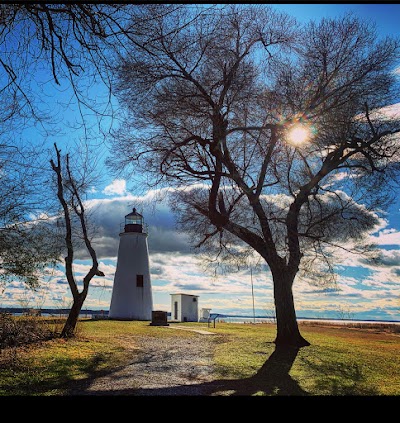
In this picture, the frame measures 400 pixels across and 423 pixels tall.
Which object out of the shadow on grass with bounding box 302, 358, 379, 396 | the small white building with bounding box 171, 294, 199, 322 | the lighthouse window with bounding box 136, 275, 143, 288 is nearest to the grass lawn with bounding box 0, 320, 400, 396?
the shadow on grass with bounding box 302, 358, 379, 396

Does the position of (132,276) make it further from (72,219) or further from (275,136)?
(275,136)

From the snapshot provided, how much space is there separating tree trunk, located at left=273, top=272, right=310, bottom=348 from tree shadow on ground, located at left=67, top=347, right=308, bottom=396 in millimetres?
406

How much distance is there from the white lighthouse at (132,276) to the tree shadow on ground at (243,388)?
106 centimetres

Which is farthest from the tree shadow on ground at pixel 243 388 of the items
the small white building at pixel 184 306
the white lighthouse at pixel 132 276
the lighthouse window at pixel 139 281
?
the lighthouse window at pixel 139 281

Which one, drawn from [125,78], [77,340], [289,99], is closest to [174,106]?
[125,78]

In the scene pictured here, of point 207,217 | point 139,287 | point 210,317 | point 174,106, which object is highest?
point 174,106

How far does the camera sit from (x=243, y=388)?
260cm

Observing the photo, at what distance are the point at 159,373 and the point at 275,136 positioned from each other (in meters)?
2.24

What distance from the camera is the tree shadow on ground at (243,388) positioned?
2.47m

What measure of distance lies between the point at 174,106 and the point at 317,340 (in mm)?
2494

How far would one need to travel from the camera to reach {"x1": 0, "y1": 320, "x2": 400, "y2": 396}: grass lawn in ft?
8.46

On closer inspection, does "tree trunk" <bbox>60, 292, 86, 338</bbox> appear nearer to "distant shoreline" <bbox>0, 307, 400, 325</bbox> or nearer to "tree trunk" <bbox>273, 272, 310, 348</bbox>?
"distant shoreline" <bbox>0, 307, 400, 325</bbox>

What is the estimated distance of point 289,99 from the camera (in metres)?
3.50
